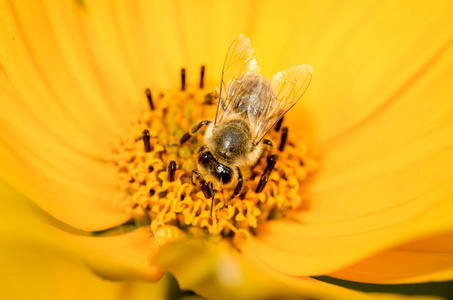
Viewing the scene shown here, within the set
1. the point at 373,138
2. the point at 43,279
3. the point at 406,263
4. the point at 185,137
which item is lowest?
the point at 43,279

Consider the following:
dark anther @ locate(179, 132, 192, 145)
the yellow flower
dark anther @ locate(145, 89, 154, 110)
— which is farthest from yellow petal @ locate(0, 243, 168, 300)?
dark anther @ locate(145, 89, 154, 110)

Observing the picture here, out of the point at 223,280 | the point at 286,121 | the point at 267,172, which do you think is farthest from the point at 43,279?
→ the point at 286,121

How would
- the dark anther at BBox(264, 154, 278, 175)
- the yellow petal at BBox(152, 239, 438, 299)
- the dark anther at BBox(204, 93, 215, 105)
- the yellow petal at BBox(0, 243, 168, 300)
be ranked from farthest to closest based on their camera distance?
the dark anther at BBox(204, 93, 215, 105) < the dark anther at BBox(264, 154, 278, 175) < the yellow petal at BBox(0, 243, 168, 300) < the yellow petal at BBox(152, 239, 438, 299)

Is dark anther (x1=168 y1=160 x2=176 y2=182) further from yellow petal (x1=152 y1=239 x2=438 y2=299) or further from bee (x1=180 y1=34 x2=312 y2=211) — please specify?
yellow petal (x1=152 y1=239 x2=438 y2=299)

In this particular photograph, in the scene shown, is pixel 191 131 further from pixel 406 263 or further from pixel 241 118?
pixel 406 263

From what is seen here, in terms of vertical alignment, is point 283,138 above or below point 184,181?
above

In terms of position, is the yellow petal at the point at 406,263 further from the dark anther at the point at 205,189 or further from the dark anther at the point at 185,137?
the dark anther at the point at 185,137

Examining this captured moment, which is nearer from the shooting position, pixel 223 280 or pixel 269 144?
pixel 223 280
